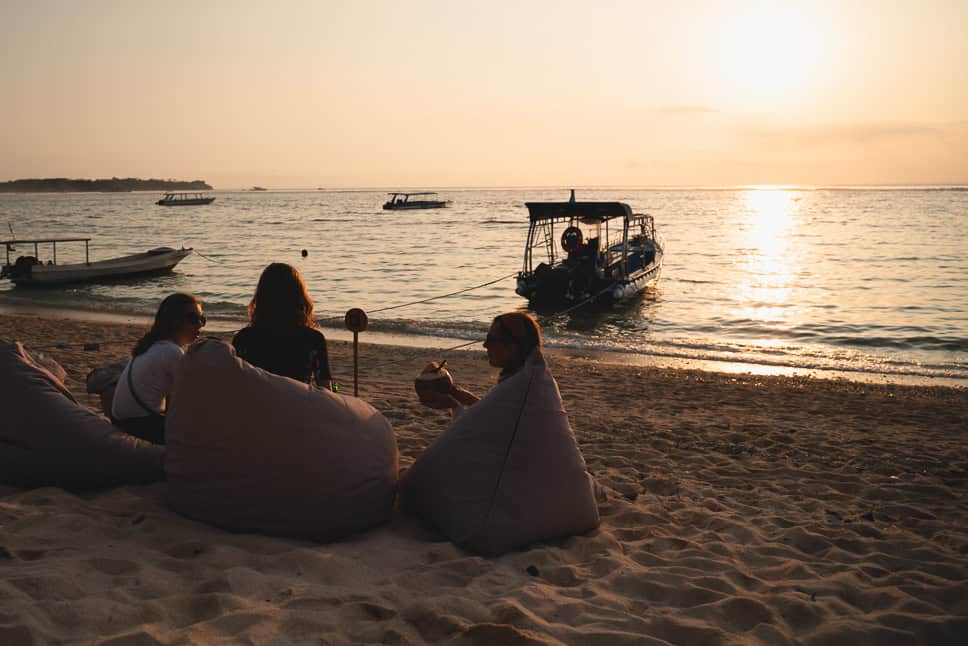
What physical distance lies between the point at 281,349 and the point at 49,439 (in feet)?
4.54

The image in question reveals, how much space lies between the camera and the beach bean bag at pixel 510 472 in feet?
12.5

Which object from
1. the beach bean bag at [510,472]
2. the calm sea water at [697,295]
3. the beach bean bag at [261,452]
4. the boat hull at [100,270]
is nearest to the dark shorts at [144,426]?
the beach bean bag at [261,452]

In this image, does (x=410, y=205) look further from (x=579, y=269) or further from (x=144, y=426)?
(x=144, y=426)

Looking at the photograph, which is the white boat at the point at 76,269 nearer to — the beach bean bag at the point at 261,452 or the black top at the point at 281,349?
the black top at the point at 281,349

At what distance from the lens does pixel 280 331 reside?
13.9ft

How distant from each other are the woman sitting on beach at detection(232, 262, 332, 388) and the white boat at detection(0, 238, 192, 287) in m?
21.2

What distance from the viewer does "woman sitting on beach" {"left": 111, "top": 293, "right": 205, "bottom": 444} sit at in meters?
4.23

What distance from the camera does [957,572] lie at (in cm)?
383

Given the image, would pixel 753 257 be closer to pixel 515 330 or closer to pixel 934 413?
pixel 934 413

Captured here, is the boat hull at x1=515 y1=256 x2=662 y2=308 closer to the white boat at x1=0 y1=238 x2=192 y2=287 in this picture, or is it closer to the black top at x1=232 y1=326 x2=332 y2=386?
the white boat at x1=0 y1=238 x2=192 y2=287

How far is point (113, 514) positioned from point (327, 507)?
1152 millimetres

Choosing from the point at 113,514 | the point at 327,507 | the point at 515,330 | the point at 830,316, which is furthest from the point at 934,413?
the point at 830,316

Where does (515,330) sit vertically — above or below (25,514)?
above

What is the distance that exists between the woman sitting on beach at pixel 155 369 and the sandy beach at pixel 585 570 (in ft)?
1.34
